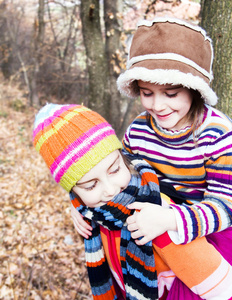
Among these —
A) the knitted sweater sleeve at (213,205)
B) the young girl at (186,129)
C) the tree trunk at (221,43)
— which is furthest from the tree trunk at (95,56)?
the knitted sweater sleeve at (213,205)

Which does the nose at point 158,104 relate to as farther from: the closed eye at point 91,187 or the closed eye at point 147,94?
the closed eye at point 91,187

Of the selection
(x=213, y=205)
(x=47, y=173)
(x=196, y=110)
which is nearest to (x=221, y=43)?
(x=196, y=110)

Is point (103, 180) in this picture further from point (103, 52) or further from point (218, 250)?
point (103, 52)

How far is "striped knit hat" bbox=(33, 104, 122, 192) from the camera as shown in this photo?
1.54 m

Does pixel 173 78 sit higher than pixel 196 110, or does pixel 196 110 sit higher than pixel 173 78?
pixel 173 78

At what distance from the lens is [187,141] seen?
5.81 feet

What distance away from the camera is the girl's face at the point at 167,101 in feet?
5.31

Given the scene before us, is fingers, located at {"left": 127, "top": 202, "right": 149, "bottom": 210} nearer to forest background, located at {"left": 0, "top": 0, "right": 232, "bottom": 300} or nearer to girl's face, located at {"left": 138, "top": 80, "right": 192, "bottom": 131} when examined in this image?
girl's face, located at {"left": 138, "top": 80, "right": 192, "bottom": 131}

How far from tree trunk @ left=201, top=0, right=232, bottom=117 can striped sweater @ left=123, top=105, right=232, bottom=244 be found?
23.2 inches

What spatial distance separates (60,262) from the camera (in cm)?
387

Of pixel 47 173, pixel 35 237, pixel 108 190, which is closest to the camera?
pixel 108 190

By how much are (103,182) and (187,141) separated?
0.67 m

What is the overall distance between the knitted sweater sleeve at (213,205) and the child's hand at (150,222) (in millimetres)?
49

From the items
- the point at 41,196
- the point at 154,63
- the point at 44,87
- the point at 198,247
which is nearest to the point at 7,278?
the point at 41,196
